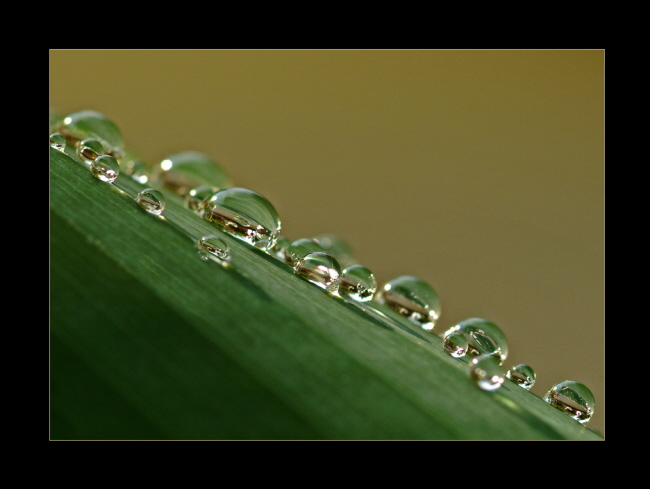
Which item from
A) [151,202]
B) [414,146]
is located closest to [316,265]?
[151,202]

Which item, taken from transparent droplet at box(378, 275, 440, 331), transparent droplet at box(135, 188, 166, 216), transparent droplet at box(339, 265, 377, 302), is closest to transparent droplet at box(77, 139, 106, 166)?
transparent droplet at box(135, 188, 166, 216)

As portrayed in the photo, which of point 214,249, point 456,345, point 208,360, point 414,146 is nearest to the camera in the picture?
point 208,360

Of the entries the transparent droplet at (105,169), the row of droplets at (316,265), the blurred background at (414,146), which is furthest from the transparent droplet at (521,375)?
the blurred background at (414,146)

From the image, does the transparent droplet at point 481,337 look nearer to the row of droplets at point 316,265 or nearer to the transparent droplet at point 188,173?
the row of droplets at point 316,265

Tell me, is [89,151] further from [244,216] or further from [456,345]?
[456,345]

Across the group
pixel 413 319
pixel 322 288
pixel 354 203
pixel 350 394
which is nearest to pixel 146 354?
pixel 350 394

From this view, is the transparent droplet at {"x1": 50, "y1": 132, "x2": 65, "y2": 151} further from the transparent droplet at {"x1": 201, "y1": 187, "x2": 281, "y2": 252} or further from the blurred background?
the blurred background
